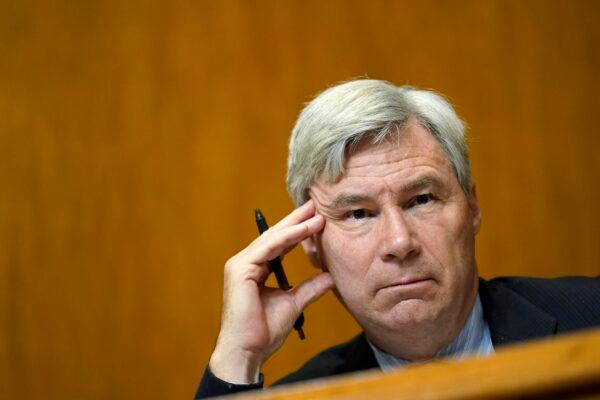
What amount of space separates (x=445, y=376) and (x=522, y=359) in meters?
0.06

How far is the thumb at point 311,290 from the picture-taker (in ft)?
5.82

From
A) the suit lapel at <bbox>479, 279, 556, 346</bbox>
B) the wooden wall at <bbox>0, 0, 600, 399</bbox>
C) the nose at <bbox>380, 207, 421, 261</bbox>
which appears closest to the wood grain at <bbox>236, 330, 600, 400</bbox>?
the nose at <bbox>380, 207, 421, 261</bbox>

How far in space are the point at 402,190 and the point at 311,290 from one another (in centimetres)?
34

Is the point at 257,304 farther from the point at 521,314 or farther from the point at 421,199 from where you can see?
the point at 521,314

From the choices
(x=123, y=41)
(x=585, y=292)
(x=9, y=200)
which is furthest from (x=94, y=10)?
(x=585, y=292)

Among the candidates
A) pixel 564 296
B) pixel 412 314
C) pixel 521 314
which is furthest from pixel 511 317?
pixel 412 314

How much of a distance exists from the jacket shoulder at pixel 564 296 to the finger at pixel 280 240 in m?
0.43

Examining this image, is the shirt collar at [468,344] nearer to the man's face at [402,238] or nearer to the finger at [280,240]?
the man's face at [402,238]

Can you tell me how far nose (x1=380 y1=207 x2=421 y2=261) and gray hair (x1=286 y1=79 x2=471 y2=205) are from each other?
136 millimetres

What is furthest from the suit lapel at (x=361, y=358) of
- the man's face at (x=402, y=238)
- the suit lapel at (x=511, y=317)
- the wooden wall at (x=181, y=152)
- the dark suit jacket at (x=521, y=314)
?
the wooden wall at (x=181, y=152)

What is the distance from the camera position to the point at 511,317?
1733 millimetres

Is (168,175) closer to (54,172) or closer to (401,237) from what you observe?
(54,172)

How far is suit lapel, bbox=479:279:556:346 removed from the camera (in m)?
1.70

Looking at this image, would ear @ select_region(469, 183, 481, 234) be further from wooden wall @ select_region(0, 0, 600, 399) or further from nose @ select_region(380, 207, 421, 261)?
wooden wall @ select_region(0, 0, 600, 399)
